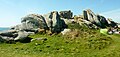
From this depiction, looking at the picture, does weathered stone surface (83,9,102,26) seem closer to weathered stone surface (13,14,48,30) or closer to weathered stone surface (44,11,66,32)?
weathered stone surface (44,11,66,32)

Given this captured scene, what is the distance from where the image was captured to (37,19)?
210 ft

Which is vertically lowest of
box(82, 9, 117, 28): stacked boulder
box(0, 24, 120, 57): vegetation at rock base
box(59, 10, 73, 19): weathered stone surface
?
box(0, 24, 120, 57): vegetation at rock base

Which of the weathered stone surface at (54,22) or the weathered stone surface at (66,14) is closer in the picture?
the weathered stone surface at (54,22)

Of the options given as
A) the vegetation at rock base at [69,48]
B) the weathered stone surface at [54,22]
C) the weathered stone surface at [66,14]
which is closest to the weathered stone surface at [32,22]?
the weathered stone surface at [54,22]

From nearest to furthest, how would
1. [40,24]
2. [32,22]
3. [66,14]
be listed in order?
[40,24]
[32,22]
[66,14]

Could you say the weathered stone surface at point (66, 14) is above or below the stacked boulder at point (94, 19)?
above

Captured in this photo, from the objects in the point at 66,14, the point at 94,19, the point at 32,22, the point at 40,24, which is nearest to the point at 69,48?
the point at 40,24

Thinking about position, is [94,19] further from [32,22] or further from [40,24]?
[32,22]

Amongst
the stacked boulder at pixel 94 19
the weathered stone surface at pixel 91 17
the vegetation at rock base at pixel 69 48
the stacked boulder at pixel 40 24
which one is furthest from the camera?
the weathered stone surface at pixel 91 17

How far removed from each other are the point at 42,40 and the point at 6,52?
10776mm

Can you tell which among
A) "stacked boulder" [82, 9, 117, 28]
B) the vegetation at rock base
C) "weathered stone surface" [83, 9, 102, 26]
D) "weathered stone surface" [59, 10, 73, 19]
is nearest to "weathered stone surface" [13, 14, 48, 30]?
the vegetation at rock base

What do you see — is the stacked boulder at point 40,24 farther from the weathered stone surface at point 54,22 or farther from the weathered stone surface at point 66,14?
the weathered stone surface at point 66,14

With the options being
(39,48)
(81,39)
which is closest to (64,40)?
(81,39)

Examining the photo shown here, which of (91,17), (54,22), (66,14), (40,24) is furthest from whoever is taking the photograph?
(66,14)
